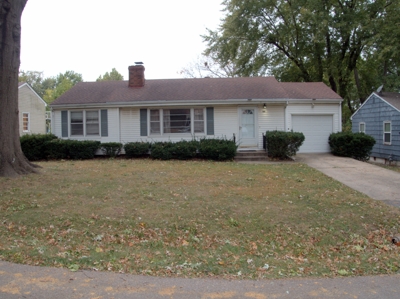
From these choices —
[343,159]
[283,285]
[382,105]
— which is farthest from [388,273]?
[382,105]

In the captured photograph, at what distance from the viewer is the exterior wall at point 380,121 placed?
20438 millimetres

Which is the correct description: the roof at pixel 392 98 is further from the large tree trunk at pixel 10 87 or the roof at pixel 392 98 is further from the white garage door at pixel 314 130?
the large tree trunk at pixel 10 87

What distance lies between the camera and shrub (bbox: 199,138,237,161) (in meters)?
16.1

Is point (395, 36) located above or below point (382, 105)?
above

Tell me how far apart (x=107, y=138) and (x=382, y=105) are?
16.0 m

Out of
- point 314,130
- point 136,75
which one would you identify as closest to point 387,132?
point 314,130

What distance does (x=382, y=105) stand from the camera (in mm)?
21719

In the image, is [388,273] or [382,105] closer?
[388,273]

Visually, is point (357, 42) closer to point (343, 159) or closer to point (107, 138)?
point (343, 159)

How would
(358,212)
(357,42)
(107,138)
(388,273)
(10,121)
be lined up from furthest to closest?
(357,42) < (107,138) < (10,121) < (358,212) < (388,273)

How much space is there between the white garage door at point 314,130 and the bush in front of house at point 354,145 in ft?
4.16

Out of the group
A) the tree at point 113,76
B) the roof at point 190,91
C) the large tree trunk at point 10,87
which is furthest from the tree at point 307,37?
the tree at point 113,76

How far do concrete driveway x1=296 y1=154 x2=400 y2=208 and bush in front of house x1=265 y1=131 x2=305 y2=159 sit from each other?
628 millimetres

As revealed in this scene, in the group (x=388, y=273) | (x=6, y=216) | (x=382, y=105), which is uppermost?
(x=382, y=105)
